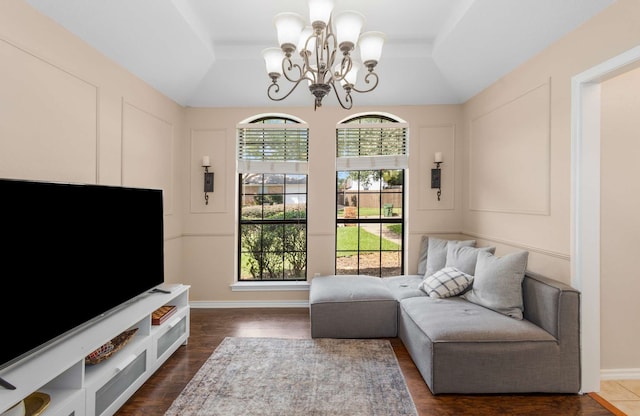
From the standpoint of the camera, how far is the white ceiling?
7.43 feet

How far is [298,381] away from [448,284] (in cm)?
156

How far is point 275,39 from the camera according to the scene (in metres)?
3.14

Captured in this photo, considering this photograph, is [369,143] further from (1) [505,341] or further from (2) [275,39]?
(1) [505,341]

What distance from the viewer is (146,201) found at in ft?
8.39

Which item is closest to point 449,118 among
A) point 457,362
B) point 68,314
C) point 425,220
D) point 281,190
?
point 425,220

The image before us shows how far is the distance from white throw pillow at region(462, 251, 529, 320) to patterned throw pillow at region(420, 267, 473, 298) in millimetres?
188

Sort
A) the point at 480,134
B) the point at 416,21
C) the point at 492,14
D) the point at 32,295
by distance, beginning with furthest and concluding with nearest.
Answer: the point at 480,134 < the point at 416,21 < the point at 492,14 < the point at 32,295

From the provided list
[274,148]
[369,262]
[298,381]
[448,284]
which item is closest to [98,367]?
[298,381]

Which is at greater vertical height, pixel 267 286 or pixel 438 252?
pixel 438 252

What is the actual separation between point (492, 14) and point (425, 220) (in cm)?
220

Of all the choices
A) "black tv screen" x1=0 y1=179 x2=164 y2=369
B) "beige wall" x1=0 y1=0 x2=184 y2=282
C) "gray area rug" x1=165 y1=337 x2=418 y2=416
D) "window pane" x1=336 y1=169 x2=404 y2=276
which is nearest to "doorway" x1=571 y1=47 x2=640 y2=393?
"gray area rug" x1=165 y1=337 x2=418 y2=416

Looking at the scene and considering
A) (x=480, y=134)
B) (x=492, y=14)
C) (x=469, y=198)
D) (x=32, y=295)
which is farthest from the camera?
(x=469, y=198)

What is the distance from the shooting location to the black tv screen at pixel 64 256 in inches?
57.7

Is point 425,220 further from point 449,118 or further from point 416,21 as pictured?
point 416,21
